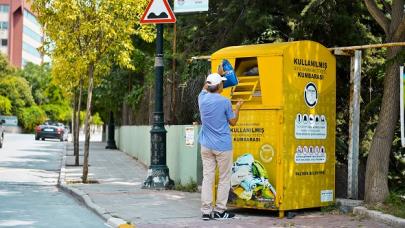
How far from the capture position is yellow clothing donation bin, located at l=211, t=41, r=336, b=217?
8.51 m

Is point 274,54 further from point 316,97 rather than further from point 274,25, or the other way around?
point 274,25

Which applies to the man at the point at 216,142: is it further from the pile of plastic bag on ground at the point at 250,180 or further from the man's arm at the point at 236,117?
the pile of plastic bag on ground at the point at 250,180

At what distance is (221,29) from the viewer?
1357 centimetres

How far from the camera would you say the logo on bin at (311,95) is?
8836 millimetres

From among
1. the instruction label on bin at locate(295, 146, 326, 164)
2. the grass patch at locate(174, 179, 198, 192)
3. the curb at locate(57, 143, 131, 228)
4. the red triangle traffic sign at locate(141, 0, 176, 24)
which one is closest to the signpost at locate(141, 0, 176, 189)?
the red triangle traffic sign at locate(141, 0, 176, 24)

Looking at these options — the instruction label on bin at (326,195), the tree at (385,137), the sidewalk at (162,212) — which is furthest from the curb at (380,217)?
the instruction label on bin at (326,195)

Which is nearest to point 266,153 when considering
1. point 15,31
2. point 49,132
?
point 49,132

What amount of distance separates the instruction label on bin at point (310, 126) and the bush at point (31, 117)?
76.8 meters

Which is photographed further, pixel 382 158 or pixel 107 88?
pixel 107 88

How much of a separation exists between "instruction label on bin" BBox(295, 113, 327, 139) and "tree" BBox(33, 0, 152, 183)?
630cm

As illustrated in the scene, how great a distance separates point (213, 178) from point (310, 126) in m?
1.62

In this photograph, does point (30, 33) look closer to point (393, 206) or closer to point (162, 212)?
point (162, 212)

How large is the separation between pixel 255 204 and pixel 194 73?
529 cm

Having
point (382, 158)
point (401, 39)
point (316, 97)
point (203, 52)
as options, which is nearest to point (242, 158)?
point (316, 97)
